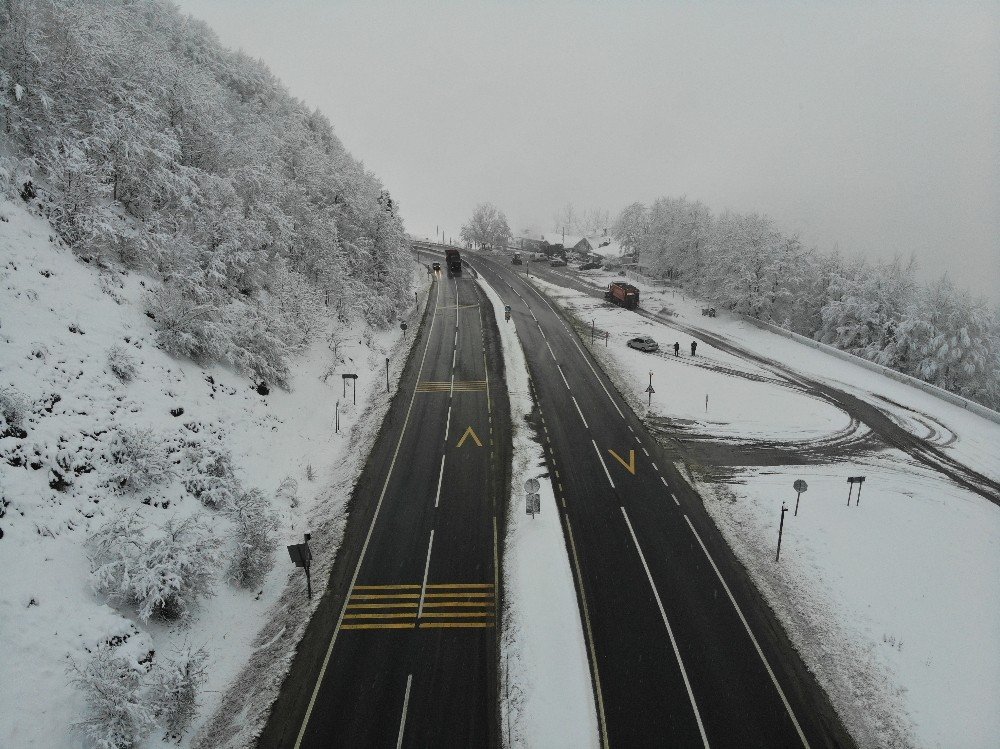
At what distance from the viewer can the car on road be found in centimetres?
4244

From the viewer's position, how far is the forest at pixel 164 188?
834 inches

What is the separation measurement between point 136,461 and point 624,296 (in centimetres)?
5000

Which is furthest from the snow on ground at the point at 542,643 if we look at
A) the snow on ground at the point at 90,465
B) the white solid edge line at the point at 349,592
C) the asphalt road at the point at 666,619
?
the snow on ground at the point at 90,465

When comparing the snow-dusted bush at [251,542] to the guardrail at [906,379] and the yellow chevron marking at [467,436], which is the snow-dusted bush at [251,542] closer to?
the yellow chevron marking at [467,436]

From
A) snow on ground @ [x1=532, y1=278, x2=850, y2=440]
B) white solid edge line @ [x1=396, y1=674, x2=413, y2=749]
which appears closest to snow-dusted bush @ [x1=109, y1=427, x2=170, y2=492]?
white solid edge line @ [x1=396, y1=674, x2=413, y2=749]

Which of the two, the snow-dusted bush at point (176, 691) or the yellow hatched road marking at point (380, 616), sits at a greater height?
the snow-dusted bush at point (176, 691)

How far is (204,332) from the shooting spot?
21609 mm

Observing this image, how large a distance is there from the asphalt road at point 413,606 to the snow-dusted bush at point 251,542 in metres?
2.33

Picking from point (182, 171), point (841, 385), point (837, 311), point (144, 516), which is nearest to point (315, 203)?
point (182, 171)

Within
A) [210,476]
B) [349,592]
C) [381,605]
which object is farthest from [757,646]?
[210,476]

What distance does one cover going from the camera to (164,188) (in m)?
25.6

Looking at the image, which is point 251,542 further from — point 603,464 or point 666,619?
point 603,464

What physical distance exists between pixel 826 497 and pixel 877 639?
26.8 feet

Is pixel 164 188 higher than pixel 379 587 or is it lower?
higher
